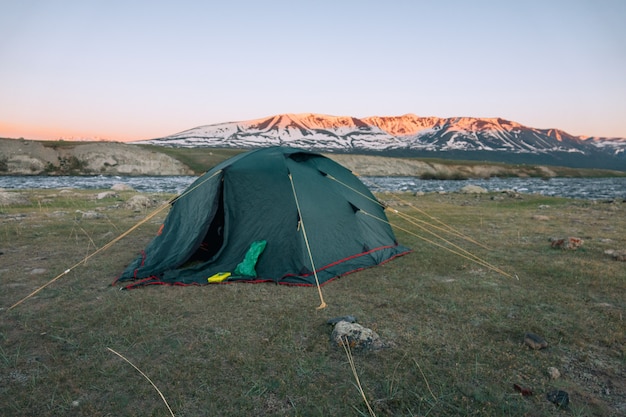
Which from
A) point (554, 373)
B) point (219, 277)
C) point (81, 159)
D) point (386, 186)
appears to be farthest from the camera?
point (81, 159)

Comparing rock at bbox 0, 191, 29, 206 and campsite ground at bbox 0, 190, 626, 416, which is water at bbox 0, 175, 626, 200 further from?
campsite ground at bbox 0, 190, 626, 416

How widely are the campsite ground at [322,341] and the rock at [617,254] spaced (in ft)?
0.63

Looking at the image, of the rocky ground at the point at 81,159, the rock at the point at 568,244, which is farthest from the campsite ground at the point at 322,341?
the rocky ground at the point at 81,159

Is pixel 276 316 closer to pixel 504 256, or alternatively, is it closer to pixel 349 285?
pixel 349 285

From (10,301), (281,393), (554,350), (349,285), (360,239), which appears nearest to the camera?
(281,393)

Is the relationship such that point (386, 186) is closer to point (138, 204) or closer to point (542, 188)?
point (542, 188)

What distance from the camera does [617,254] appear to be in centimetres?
864

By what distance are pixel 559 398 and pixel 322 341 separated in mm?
2689

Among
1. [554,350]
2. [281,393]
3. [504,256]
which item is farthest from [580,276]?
[281,393]

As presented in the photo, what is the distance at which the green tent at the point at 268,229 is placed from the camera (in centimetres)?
760

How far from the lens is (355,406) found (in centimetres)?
355

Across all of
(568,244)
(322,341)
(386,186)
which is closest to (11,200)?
(322,341)

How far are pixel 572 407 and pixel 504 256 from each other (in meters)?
6.26

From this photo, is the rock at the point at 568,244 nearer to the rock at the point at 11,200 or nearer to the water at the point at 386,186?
the water at the point at 386,186
